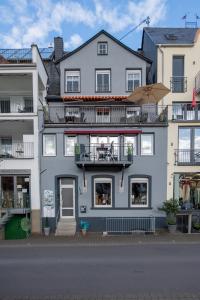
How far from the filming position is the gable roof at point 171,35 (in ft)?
73.8

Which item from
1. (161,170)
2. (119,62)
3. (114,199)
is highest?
(119,62)

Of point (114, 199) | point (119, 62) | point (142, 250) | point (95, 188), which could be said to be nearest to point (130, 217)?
point (114, 199)

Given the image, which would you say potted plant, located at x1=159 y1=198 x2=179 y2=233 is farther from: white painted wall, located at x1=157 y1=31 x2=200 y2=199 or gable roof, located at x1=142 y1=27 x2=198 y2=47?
gable roof, located at x1=142 y1=27 x2=198 y2=47

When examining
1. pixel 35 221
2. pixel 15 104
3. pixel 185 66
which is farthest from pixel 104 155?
pixel 185 66

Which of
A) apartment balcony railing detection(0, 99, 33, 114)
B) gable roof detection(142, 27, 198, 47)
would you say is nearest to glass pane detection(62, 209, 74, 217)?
apartment balcony railing detection(0, 99, 33, 114)

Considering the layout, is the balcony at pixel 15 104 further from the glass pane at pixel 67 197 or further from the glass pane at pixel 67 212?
the glass pane at pixel 67 212

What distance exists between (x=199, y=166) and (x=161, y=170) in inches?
99.5

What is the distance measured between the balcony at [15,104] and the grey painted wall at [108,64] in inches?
115

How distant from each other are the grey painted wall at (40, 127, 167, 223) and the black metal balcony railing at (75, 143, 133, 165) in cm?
78

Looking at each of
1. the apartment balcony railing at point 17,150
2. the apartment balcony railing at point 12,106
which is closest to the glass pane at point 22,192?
the apartment balcony railing at point 17,150

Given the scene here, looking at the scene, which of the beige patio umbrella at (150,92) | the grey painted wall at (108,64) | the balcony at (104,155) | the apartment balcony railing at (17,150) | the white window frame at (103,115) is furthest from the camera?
the grey painted wall at (108,64)

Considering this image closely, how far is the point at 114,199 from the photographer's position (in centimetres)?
1969

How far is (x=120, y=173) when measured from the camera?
19625 mm

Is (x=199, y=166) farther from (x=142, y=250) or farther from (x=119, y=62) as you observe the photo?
(x=119, y=62)
